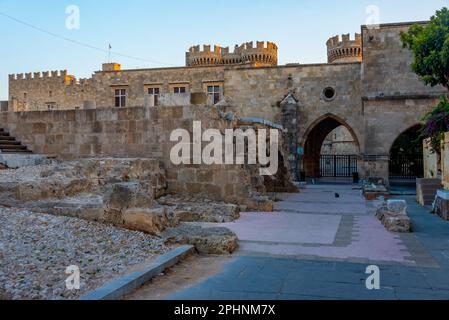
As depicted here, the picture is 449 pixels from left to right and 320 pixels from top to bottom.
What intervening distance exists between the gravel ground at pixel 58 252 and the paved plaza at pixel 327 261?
988mm

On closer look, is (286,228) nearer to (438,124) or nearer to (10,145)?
(438,124)

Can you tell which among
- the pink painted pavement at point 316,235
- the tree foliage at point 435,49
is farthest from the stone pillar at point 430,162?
the pink painted pavement at point 316,235

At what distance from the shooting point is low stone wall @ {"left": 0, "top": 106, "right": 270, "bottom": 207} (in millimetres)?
10891

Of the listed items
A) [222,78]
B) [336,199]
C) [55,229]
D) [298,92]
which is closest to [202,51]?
[222,78]

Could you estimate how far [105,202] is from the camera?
6883 millimetres

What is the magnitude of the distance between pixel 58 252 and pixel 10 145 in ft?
28.0

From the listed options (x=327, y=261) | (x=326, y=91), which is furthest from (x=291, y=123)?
(x=327, y=261)

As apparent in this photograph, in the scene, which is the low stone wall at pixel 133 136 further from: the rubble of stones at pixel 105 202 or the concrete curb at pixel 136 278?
the concrete curb at pixel 136 278

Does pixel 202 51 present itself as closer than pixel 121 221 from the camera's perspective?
No

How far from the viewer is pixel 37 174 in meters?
8.99

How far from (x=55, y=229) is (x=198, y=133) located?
17.9ft

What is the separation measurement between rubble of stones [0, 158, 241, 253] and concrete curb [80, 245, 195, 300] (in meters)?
0.69
